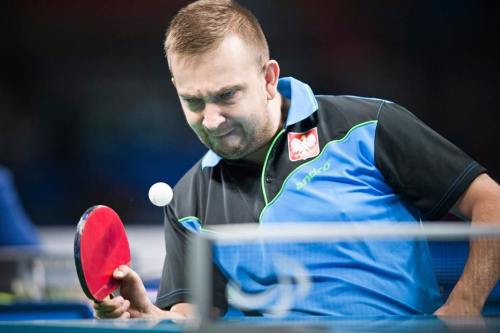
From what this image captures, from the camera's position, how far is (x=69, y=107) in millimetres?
7984

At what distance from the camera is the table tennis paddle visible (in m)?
2.03

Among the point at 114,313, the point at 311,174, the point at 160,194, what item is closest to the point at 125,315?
the point at 114,313

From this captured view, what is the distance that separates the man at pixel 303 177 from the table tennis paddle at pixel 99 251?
0.16 feet

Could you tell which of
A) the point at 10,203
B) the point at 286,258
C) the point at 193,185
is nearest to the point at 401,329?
the point at 286,258

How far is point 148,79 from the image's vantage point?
26.2 feet

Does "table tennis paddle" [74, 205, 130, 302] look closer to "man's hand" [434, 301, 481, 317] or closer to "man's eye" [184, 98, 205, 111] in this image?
"man's eye" [184, 98, 205, 111]

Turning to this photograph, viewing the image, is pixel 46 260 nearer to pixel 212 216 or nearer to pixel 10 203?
pixel 10 203

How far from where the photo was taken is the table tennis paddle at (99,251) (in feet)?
6.65

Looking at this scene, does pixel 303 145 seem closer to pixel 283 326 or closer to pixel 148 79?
pixel 283 326

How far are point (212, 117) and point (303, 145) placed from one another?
321 mm

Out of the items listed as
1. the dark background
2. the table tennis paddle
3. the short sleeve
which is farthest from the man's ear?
the dark background

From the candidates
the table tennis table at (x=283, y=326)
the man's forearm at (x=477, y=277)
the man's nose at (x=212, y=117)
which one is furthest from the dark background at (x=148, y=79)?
the table tennis table at (x=283, y=326)

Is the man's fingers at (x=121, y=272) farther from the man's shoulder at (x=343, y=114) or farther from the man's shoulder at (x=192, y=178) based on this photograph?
the man's shoulder at (x=343, y=114)

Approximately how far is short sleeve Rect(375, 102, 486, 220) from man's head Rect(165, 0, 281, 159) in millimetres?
373
